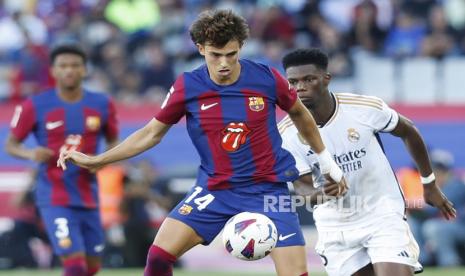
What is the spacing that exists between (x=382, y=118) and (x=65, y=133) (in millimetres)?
3580

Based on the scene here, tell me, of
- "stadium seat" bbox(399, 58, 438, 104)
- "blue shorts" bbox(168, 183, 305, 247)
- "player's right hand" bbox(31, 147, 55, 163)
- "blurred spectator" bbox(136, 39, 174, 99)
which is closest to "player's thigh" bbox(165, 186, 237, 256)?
"blue shorts" bbox(168, 183, 305, 247)

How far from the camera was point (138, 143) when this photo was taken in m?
7.64

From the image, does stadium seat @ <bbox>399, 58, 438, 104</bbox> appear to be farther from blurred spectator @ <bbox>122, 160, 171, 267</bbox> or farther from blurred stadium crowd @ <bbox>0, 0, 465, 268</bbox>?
blurred spectator @ <bbox>122, 160, 171, 267</bbox>

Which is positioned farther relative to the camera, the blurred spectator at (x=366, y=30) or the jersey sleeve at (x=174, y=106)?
the blurred spectator at (x=366, y=30)

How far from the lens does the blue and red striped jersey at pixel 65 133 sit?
10398 millimetres

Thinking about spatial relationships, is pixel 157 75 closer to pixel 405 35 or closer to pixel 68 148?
pixel 405 35

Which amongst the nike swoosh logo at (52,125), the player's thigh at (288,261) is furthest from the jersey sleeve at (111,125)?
the player's thigh at (288,261)

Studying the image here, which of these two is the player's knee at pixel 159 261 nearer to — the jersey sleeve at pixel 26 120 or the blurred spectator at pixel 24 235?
the jersey sleeve at pixel 26 120

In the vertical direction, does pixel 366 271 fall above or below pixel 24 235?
above

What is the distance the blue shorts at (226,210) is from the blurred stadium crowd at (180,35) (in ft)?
31.1

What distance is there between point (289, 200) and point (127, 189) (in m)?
8.02

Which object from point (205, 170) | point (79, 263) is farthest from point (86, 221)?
point (205, 170)

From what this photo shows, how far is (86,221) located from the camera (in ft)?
34.5

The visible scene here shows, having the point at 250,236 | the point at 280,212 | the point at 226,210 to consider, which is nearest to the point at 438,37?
the point at 280,212
